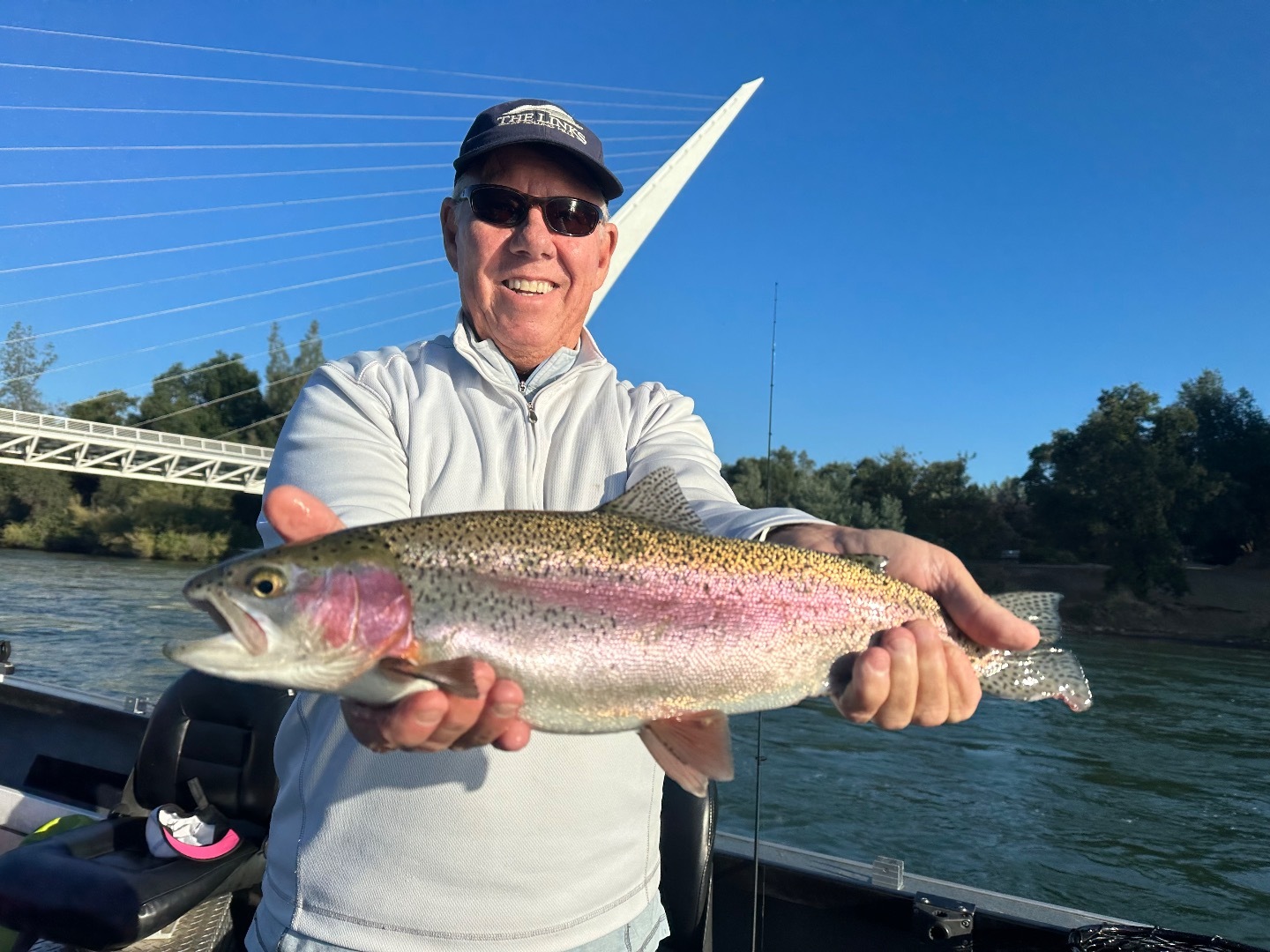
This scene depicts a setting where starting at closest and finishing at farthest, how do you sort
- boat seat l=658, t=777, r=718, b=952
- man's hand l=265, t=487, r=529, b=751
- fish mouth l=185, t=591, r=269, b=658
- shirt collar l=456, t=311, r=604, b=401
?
man's hand l=265, t=487, r=529, b=751, fish mouth l=185, t=591, r=269, b=658, shirt collar l=456, t=311, r=604, b=401, boat seat l=658, t=777, r=718, b=952

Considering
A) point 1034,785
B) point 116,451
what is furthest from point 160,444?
point 1034,785

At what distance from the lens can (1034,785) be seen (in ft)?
50.3

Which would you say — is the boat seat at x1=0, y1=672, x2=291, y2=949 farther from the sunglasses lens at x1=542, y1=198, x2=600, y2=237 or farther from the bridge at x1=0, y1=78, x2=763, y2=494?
the bridge at x1=0, y1=78, x2=763, y2=494

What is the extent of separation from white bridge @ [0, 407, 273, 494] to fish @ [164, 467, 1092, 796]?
44.2 m

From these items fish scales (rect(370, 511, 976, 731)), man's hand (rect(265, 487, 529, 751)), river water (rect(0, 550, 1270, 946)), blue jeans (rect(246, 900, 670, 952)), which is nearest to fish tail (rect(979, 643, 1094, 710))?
fish scales (rect(370, 511, 976, 731))

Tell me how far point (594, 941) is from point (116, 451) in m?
51.8

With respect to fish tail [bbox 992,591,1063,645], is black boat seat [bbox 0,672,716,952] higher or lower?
lower

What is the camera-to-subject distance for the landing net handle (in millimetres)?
4008

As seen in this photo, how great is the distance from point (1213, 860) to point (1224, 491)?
1534 inches

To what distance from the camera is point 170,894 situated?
13.2 ft

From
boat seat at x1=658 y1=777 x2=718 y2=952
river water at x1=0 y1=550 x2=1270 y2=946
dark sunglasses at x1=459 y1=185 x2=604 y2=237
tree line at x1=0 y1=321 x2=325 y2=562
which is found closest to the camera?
dark sunglasses at x1=459 y1=185 x2=604 y2=237

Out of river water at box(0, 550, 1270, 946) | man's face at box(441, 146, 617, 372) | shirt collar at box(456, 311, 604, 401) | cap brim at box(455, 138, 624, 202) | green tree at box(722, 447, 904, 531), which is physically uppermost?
green tree at box(722, 447, 904, 531)

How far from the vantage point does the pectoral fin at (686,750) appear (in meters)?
2.43

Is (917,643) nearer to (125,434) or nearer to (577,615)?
(577,615)
